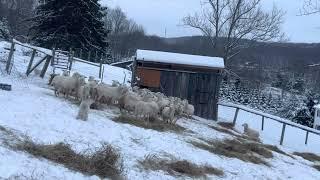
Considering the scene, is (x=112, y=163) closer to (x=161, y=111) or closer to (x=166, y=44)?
(x=161, y=111)

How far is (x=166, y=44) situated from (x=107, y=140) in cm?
10374

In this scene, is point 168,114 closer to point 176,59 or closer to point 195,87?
point 195,87

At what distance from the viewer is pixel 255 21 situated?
178ft

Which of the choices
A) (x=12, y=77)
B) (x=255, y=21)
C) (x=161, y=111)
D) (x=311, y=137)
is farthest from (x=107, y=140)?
(x=255, y=21)

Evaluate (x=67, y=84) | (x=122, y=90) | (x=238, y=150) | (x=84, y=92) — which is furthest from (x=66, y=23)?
(x=238, y=150)

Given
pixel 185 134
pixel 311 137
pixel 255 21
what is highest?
pixel 255 21

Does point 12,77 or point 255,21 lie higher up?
point 255,21

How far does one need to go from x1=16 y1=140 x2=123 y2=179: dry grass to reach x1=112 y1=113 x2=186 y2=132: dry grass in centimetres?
588

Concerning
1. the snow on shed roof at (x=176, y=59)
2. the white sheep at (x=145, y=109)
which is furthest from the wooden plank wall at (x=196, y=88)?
the white sheep at (x=145, y=109)

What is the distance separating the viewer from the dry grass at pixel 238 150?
16984mm

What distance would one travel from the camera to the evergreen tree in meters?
45.2

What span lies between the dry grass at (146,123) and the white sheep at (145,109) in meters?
0.27

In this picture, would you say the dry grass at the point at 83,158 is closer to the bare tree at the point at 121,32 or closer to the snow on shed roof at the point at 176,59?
the snow on shed roof at the point at 176,59

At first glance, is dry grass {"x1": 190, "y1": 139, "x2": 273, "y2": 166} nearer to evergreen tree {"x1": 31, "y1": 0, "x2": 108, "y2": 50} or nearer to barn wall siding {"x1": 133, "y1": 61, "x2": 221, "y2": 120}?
barn wall siding {"x1": 133, "y1": 61, "x2": 221, "y2": 120}
